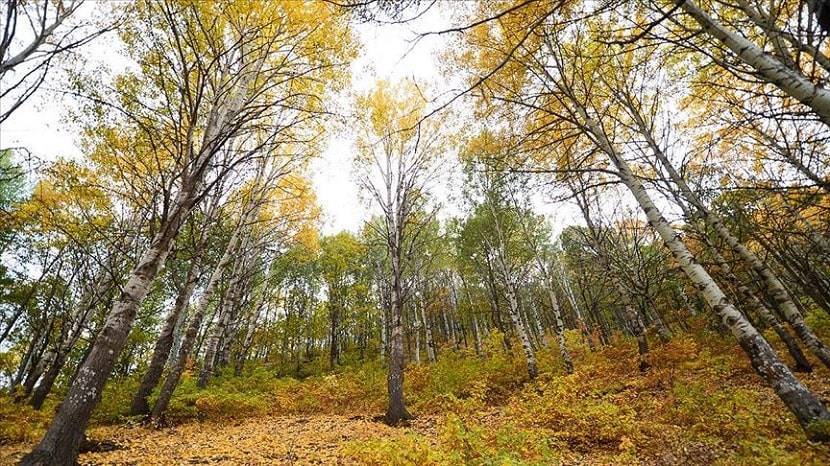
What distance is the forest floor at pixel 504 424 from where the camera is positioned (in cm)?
373

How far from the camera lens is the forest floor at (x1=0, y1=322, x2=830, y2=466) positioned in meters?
3.73

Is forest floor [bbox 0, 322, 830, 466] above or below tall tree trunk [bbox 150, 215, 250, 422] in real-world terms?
below

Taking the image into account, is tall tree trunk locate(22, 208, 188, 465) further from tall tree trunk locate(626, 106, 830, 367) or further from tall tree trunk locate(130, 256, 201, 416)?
tall tree trunk locate(626, 106, 830, 367)

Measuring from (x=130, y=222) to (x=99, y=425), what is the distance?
6.30 m

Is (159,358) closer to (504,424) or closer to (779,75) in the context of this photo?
(504,424)

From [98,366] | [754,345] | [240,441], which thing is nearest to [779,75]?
[754,345]

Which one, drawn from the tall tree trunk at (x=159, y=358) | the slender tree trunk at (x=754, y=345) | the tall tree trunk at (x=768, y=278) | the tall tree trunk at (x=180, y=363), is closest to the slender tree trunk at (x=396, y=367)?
the tall tree trunk at (x=159, y=358)

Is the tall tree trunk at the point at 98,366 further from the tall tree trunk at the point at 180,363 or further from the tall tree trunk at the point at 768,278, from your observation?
the tall tree trunk at the point at 768,278

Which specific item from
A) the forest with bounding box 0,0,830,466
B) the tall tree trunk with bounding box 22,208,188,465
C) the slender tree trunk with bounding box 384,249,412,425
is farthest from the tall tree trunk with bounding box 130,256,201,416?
the slender tree trunk with bounding box 384,249,412,425

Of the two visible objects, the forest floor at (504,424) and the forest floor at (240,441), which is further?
the forest floor at (240,441)

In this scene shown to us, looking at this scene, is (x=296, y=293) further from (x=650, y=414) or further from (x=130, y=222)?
(x=650, y=414)

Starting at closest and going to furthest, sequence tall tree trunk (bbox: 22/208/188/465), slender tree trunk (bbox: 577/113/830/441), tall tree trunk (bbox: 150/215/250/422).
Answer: tall tree trunk (bbox: 22/208/188/465), slender tree trunk (bbox: 577/113/830/441), tall tree trunk (bbox: 150/215/250/422)

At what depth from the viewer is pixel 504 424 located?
557cm

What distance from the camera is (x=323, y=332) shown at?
21000mm
